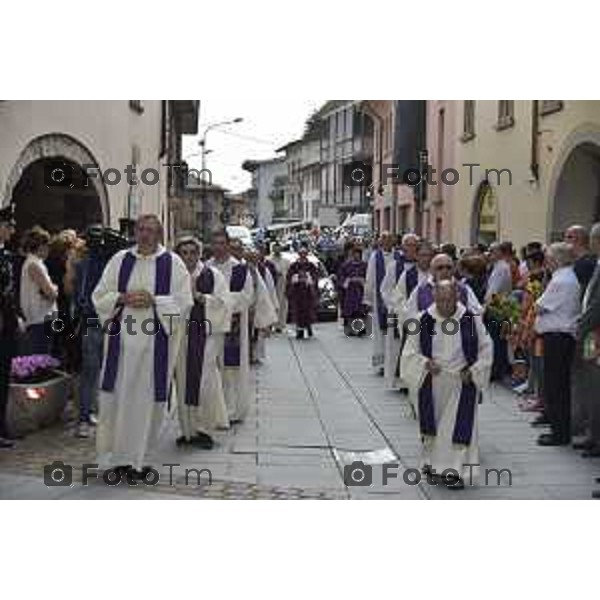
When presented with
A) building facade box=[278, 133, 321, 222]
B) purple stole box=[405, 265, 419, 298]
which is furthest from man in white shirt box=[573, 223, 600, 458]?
building facade box=[278, 133, 321, 222]

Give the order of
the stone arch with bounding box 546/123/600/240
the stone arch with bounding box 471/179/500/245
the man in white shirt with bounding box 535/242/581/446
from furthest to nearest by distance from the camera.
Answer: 1. the stone arch with bounding box 471/179/500/245
2. the stone arch with bounding box 546/123/600/240
3. the man in white shirt with bounding box 535/242/581/446

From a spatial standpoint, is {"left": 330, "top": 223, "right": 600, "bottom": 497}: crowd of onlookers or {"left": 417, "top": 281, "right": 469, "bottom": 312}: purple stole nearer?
{"left": 417, "top": 281, "right": 469, "bottom": 312}: purple stole

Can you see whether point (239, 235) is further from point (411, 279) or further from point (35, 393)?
point (35, 393)

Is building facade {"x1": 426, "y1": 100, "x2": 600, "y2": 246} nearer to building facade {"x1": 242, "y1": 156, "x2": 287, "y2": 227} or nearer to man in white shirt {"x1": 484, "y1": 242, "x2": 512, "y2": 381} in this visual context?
man in white shirt {"x1": 484, "y1": 242, "x2": 512, "y2": 381}

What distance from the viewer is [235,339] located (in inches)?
401

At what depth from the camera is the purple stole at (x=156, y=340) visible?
7.68 m

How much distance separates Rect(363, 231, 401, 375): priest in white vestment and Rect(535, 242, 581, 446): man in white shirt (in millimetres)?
4624

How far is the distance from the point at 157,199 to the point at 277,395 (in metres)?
13.2

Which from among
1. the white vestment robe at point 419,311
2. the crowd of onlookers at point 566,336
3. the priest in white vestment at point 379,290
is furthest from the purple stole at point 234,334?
the priest in white vestment at point 379,290

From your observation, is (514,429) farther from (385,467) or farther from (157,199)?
(157,199)

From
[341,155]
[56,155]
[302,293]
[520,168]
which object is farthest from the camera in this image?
[341,155]

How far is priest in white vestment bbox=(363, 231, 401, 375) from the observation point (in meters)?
13.8

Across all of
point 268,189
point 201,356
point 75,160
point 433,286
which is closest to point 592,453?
point 433,286

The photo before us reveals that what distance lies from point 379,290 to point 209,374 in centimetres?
510
